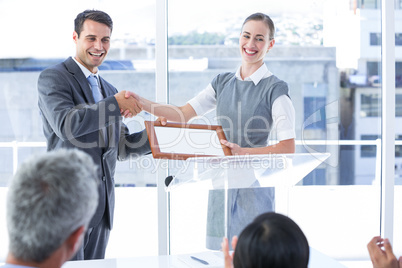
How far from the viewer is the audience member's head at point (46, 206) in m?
1.03

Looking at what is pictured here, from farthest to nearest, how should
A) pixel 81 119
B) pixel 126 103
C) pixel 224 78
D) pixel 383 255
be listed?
pixel 224 78
pixel 126 103
pixel 81 119
pixel 383 255

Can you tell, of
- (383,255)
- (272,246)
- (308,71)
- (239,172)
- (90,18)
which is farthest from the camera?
(308,71)

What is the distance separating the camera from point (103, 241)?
277cm

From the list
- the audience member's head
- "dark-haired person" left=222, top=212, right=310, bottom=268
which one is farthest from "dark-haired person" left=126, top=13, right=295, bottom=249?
the audience member's head

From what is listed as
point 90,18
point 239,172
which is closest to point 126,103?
point 90,18

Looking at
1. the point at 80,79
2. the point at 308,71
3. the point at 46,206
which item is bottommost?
the point at 46,206

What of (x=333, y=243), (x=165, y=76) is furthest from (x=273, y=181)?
(x=333, y=243)

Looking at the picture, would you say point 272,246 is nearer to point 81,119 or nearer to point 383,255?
point 383,255

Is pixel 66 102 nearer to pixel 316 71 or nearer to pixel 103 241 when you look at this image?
pixel 103 241

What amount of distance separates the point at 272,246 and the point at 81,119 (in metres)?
1.63

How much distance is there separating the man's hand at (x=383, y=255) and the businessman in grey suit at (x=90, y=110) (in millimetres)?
1485

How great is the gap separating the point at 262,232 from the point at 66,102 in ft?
5.57

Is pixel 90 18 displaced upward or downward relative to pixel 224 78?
upward

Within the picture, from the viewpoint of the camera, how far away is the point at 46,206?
1028 mm
